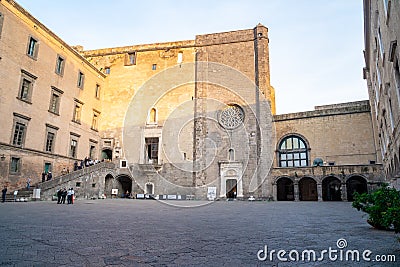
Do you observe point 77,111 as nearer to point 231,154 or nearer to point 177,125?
point 177,125

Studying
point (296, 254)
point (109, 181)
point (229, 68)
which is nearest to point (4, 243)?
point (296, 254)

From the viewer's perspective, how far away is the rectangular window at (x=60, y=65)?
22.6 metres

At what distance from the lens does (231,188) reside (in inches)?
975

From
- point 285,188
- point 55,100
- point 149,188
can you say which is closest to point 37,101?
point 55,100

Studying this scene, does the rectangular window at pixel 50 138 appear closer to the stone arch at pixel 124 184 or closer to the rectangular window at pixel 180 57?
the stone arch at pixel 124 184

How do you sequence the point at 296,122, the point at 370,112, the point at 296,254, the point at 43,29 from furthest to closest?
1. the point at 296,122
2. the point at 370,112
3. the point at 43,29
4. the point at 296,254

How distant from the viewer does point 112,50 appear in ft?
101

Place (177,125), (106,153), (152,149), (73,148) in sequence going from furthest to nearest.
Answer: (106,153)
(152,149)
(177,125)
(73,148)

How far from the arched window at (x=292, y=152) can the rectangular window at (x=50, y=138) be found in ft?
64.1

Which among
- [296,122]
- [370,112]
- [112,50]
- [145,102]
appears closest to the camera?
[370,112]

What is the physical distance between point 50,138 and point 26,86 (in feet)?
14.0

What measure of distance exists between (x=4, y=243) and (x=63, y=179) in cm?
1687

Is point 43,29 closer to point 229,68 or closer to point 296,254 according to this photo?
point 229,68

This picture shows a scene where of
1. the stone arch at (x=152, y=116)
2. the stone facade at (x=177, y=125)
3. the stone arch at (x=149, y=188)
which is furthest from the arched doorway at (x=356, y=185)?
the stone arch at (x=152, y=116)
